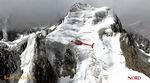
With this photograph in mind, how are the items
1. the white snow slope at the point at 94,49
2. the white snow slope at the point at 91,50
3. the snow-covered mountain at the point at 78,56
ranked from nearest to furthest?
the white snow slope at the point at 94,49 < the white snow slope at the point at 91,50 < the snow-covered mountain at the point at 78,56

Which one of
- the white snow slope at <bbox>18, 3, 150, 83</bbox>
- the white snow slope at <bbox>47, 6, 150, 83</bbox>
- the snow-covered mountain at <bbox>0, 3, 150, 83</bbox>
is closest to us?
the white snow slope at <bbox>47, 6, 150, 83</bbox>

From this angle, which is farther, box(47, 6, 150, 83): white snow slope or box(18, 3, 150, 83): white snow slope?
box(18, 3, 150, 83): white snow slope

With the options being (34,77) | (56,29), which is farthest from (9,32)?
(34,77)

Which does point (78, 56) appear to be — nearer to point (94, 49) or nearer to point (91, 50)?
point (91, 50)

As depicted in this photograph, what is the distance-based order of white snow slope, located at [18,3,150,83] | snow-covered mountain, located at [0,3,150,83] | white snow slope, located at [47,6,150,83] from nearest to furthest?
white snow slope, located at [47,6,150,83]
white snow slope, located at [18,3,150,83]
snow-covered mountain, located at [0,3,150,83]

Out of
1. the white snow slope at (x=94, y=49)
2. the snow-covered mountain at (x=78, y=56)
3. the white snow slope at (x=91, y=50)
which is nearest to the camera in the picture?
the white snow slope at (x=94, y=49)

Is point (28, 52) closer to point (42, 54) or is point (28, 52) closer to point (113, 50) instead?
point (42, 54)

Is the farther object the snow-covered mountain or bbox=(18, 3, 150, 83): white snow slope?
the snow-covered mountain

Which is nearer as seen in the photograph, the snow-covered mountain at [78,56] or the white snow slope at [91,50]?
the white snow slope at [91,50]
